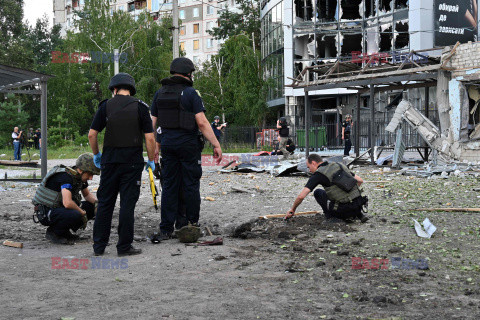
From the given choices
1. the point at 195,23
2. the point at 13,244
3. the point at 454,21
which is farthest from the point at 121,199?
the point at 195,23

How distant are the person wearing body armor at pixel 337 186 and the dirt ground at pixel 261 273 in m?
0.25

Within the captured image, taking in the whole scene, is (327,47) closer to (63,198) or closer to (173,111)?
(173,111)

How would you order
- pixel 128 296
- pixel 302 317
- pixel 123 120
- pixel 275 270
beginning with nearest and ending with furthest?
pixel 302 317 < pixel 128 296 < pixel 275 270 < pixel 123 120

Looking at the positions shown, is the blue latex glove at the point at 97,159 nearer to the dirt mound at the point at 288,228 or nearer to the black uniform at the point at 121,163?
the black uniform at the point at 121,163

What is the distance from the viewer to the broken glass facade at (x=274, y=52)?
38906 millimetres

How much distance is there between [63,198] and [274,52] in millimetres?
35522

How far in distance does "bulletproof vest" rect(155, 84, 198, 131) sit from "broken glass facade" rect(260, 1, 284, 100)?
3231 cm

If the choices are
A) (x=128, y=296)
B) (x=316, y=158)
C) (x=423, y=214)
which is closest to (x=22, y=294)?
(x=128, y=296)

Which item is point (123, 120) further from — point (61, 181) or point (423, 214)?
point (423, 214)

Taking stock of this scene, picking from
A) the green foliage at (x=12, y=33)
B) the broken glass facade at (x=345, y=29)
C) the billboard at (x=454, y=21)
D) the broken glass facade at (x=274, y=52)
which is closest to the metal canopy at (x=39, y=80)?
the billboard at (x=454, y=21)

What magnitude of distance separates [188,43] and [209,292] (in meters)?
72.1

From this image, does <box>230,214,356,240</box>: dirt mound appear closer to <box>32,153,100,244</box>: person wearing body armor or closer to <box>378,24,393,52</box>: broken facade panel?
<box>32,153,100,244</box>: person wearing body armor

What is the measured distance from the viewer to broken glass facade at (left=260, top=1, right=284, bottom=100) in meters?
38.9

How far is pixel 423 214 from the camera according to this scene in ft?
25.0
